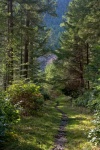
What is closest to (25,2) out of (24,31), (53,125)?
(24,31)

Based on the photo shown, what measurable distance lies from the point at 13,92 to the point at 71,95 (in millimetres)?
20288

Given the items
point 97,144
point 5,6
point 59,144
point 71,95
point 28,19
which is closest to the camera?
point 97,144

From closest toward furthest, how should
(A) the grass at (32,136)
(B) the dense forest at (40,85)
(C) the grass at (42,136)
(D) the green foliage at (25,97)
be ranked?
1. (A) the grass at (32,136)
2. (C) the grass at (42,136)
3. (B) the dense forest at (40,85)
4. (D) the green foliage at (25,97)

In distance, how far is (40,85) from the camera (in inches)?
1145

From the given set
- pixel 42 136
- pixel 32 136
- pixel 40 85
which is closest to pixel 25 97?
pixel 42 136

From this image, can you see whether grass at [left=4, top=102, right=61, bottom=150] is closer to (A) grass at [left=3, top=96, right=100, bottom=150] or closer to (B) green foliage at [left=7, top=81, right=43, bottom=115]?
(A) grass at [left=3, top=96, right=100, bottom=150]

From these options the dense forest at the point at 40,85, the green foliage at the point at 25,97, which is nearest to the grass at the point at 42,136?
the dense forest at the point at 40,85

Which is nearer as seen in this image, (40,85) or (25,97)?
(25,97)

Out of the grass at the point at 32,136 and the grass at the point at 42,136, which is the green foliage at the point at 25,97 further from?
the grass at the point at 32,136

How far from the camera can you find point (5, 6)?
2469 cm

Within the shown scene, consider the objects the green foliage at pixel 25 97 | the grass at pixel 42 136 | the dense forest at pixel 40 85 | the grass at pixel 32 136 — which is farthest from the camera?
the green foliage at pixel 25 97

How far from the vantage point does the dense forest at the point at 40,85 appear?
9719 mm

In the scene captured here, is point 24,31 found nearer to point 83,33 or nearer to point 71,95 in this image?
point 83,33

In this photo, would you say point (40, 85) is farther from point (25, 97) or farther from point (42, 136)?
point (42, 136)
